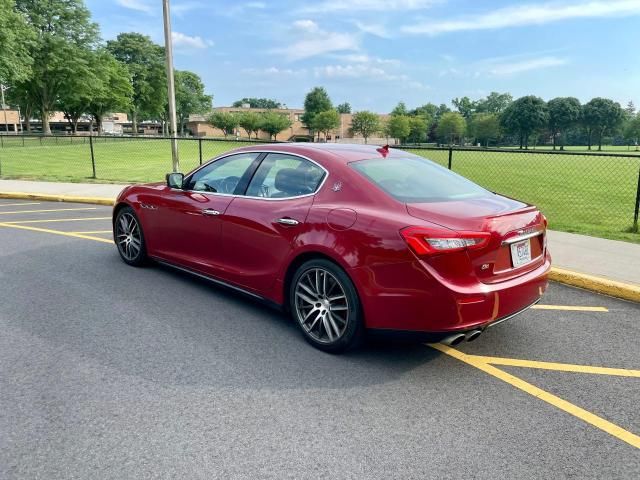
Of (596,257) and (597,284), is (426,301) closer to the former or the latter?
(597,284)

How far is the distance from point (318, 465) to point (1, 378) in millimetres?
A: 2222

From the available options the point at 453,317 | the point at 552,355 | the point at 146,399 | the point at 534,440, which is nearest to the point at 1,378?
the point at 146,399

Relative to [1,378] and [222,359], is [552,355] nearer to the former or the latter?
[222,359]

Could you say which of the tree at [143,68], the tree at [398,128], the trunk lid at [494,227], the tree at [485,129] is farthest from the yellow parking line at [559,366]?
the tree at [485,129]

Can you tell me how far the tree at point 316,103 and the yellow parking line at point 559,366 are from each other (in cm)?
13620

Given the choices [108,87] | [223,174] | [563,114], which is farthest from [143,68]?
[223,174]

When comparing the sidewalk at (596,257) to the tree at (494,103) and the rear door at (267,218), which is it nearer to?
the rear door at (267,218)

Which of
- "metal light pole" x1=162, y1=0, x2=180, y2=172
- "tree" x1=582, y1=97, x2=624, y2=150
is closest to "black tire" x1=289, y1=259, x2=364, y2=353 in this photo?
"metal light pole" x1=162, y1=0, x2=180, y2=172

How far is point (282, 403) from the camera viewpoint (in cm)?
311

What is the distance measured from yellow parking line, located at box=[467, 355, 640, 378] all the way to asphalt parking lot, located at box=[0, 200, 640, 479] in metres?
0.02

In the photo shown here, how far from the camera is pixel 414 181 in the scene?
405 cm

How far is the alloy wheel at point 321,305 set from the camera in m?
3.70

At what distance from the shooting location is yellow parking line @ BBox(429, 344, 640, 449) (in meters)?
2.85

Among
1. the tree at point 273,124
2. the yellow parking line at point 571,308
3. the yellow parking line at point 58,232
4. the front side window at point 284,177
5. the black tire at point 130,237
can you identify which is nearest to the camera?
the front side window at point 284,177
